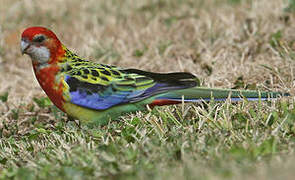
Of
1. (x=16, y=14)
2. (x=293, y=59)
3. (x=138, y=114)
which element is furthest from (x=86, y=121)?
(x=16, y=14)

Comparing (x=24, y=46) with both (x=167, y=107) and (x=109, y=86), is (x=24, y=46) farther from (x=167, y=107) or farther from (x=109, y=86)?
(x=167, y=107)

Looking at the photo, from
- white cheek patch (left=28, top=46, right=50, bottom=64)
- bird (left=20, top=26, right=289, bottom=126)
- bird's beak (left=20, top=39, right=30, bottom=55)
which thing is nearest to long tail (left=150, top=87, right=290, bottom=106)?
bird (left=20, top=26, right=289, bottom=126)

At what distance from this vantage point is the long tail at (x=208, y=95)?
3.73 m

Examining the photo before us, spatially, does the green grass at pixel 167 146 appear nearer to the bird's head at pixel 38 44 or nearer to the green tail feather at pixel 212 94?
the green tail feather at pixel 212 94

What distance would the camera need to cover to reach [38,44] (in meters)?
3.88

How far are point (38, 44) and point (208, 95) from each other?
4.51ft

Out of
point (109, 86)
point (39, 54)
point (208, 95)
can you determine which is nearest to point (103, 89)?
point (109, 86)

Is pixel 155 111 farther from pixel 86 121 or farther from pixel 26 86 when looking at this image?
pixel 26 86

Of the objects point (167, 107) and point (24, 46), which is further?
point (167, 107)

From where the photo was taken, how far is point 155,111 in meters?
3.88

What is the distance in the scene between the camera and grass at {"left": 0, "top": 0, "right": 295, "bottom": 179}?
9.50ft

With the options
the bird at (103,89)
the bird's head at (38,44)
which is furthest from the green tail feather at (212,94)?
the bird's head at (38,44)

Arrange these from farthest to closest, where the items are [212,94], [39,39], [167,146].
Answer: [39,39]
[212,94]
[167,146]

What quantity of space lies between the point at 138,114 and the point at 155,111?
161 mm
